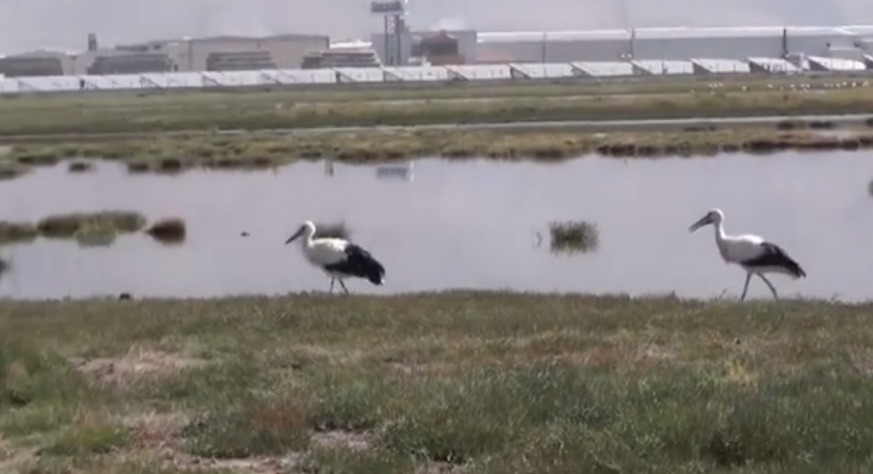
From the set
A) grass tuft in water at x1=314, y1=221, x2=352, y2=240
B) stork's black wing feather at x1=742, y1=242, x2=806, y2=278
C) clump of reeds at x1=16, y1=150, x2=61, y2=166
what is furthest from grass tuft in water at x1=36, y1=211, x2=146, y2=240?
clump of reeds at x1=16, y1=150, x2=61, y2=166

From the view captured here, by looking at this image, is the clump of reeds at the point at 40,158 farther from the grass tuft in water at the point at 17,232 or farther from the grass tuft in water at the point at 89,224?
the grass tuft in water at the point at 17,232

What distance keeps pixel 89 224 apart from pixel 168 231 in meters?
2.77

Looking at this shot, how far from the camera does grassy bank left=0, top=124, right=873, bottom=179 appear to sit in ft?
185

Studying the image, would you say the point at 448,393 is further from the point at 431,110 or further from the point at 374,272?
the point at 431,110

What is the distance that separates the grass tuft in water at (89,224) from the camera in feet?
119

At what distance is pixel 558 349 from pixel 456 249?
658 inches

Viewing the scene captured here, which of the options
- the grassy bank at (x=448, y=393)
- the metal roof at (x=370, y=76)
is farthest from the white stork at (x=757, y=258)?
the metal roof at (x=370, y=76)

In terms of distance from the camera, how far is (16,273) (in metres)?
29.3

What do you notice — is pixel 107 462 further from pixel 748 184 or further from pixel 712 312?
pixel 748 184

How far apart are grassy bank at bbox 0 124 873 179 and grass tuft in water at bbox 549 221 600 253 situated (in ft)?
73.0

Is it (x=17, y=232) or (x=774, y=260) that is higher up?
(x=774, y=260)

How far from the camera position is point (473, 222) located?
35188 mm

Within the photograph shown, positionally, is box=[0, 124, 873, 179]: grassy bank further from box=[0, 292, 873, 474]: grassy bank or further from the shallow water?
box=[0, 292, 873, 474]: grassy bank

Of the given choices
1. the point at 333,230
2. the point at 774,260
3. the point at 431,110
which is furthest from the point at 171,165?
the point at 774,260
